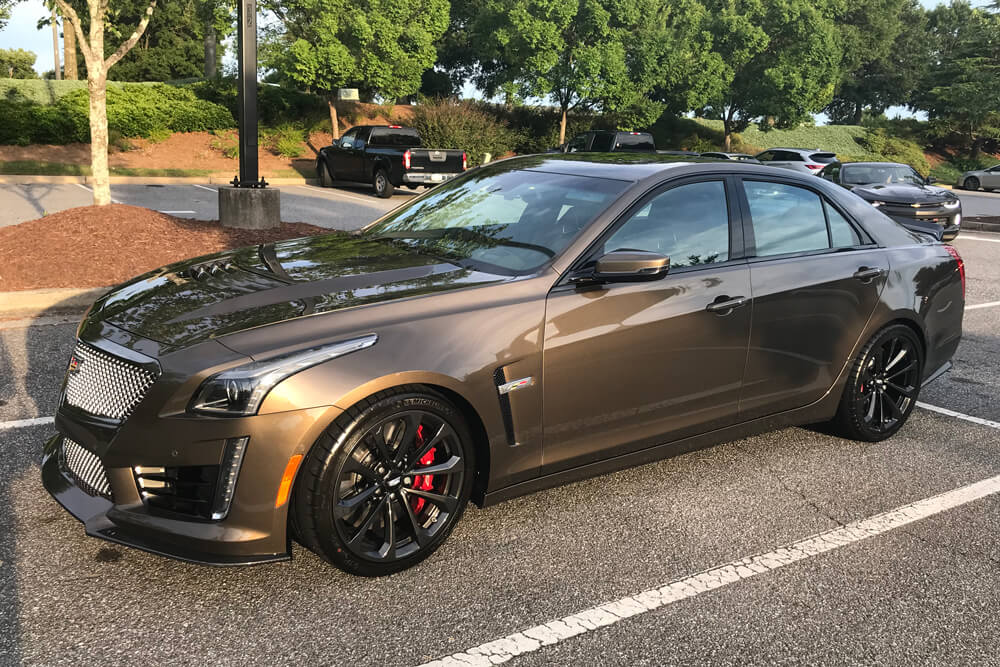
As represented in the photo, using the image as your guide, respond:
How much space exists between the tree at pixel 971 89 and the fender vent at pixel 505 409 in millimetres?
56610

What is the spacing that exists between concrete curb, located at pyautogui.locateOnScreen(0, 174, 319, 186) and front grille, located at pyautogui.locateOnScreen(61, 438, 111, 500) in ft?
64.9

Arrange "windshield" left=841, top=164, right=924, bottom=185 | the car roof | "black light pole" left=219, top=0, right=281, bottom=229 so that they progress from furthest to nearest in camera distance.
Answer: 1. "windshield" left=841, top=164, right=924, bottom=185
2. "black light pole" left=219, top=0, right=281, bottom=229
3. the car roof

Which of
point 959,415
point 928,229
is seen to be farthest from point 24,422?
point 928,229

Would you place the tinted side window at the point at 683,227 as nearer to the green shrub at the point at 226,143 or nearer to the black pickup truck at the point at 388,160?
the black pickup truck at the point at 388,160

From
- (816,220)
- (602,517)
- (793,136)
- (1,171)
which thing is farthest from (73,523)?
(793,136)

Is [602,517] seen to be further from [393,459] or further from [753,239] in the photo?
[753,239]

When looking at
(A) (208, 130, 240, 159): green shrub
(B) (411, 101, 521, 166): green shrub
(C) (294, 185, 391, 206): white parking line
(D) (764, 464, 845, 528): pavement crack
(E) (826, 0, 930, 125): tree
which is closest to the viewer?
(D) (764, 464, 845, 528): pavement crack

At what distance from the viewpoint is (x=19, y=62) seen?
189ft

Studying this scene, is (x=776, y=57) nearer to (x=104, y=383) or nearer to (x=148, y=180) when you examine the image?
(x=148, y=180)

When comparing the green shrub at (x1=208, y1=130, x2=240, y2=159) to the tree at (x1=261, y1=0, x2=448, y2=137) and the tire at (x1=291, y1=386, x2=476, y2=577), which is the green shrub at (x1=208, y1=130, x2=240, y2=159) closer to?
the tree at (x1=261, y1=0, x2=448, y2=137)

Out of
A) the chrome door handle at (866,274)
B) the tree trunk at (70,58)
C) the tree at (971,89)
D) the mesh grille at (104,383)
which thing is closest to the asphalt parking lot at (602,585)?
the mesh grille at (104,383)

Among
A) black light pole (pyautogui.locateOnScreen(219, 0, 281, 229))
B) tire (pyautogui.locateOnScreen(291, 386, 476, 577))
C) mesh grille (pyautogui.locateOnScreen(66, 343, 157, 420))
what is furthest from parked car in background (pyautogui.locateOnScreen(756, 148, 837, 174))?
mesh grille (pyautogui.locateOnScreen(66, 343, 157, 420))

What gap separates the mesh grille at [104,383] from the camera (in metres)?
3.05

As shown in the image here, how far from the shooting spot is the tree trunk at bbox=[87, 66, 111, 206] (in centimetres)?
1086
